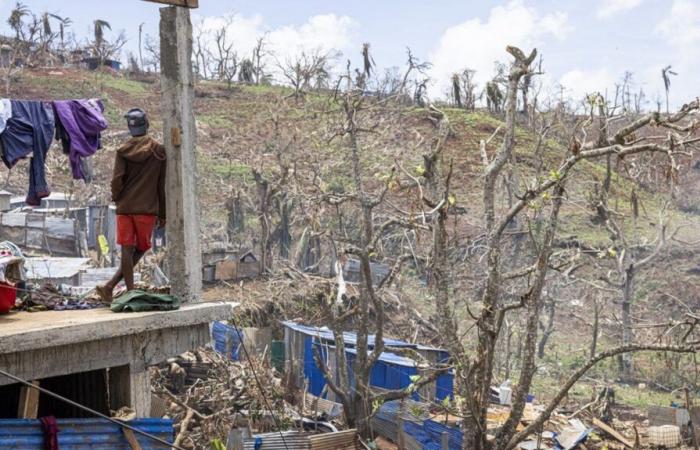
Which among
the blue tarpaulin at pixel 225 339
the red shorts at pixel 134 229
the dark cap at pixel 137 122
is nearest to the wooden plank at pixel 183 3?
the dark cap at pixel 137 122

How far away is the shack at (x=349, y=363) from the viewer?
17.2m

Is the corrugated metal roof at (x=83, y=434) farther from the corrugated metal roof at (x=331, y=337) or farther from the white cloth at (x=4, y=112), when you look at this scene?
the corrugated metal roof at (x=331, y=337)

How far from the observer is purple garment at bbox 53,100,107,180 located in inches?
326

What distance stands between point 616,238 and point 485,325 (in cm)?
1434

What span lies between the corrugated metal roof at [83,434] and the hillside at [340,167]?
619 inches

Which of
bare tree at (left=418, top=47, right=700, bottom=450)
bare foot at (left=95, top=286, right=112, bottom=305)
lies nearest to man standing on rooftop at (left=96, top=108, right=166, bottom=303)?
bare foot at (left=95, top=286, right=112, bottom=305)

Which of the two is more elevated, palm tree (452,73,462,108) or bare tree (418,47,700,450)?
palm tree (452,73,462,108)

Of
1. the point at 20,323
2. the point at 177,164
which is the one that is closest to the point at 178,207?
the point at 177,164

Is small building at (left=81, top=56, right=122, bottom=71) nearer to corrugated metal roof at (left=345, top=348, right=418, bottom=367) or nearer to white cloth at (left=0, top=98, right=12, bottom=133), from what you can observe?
corrugated metal roof at (left=345, top=348, right=418, bottom=367)

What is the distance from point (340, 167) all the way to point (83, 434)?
1199 inches

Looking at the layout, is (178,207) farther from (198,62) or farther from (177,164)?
(198,62)

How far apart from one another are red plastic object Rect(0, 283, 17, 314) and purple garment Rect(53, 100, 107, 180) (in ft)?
6.14

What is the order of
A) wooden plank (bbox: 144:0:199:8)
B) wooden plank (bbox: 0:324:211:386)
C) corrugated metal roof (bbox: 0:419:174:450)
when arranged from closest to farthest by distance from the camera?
corrugated metal roof (bbox: 0:419:174:450), wooden plank (bbox: 0:324:211:386), wooden plank (bbox: 144:0:199:8)

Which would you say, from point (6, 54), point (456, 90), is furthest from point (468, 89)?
point (6, 54)
